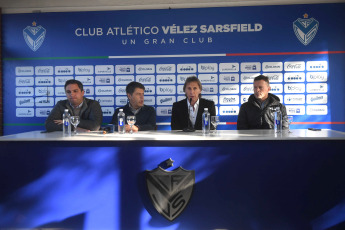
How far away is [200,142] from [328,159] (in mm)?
940

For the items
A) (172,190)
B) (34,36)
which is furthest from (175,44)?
(172,190)

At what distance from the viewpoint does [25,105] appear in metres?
4.25

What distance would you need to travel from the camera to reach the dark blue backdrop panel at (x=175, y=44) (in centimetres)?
396

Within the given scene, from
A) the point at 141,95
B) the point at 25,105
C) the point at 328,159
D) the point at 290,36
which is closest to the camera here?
the point at 328,159

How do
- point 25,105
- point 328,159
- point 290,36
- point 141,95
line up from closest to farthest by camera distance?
point 328,159 < point 141,95 < point 290,36 < point 25,105

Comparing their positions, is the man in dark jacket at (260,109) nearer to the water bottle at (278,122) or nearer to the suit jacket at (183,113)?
the suit jacket at (183,113)

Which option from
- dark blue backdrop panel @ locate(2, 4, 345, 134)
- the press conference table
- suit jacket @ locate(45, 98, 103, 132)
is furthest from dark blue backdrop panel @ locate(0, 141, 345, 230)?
dark blue backdrop panel @ locate(2, 4, 345, 134)

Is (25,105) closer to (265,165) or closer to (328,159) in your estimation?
(265,165)

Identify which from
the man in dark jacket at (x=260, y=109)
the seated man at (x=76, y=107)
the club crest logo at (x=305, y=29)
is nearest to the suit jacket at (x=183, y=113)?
the man in dark jacket at (x=260, y=109)

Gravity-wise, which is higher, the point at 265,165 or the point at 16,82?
the point at 16,82

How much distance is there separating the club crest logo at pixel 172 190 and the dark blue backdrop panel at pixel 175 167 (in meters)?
0.04

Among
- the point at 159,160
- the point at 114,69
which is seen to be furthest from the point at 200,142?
the point at 114,69

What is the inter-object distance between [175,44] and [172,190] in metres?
2.42

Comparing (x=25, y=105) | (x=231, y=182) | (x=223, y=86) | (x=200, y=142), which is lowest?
(x=231, y=182)
